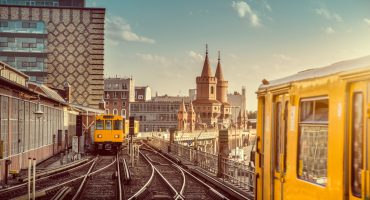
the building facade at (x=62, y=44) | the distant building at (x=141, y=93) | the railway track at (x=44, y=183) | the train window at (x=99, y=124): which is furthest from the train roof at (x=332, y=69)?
the distant building at (x=141, y=93)

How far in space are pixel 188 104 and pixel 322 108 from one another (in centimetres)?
14902

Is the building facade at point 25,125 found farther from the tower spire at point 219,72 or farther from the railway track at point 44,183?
the tower spire at point 219,72

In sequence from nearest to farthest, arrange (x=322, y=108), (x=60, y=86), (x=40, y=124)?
(x=322, y=108) → (x=40, y=124) → (x=60, y=86)

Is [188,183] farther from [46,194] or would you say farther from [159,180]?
[46,194]

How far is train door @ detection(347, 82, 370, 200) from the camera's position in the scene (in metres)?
6.26

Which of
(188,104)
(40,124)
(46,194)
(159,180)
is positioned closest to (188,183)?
(159,180)

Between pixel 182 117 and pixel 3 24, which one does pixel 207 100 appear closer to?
pixel 182 117

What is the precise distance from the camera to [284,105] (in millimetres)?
9484

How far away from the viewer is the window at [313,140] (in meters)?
7.60

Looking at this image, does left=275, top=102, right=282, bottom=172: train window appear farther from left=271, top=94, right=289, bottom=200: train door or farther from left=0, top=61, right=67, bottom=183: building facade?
left=0, top=61, right=67, bottom=183: building facade

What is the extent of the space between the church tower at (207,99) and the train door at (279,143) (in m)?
154

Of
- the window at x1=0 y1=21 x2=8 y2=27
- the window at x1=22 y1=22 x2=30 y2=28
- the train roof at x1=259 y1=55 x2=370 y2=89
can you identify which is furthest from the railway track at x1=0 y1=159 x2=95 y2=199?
the window at x1=0 y1=21 x2=8 y2=27

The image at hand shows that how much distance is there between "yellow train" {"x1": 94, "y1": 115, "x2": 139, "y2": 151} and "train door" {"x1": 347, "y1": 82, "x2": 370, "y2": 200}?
121 ft

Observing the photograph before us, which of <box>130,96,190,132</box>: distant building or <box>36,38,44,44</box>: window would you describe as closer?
<box>36,38,44,44</box>: window
